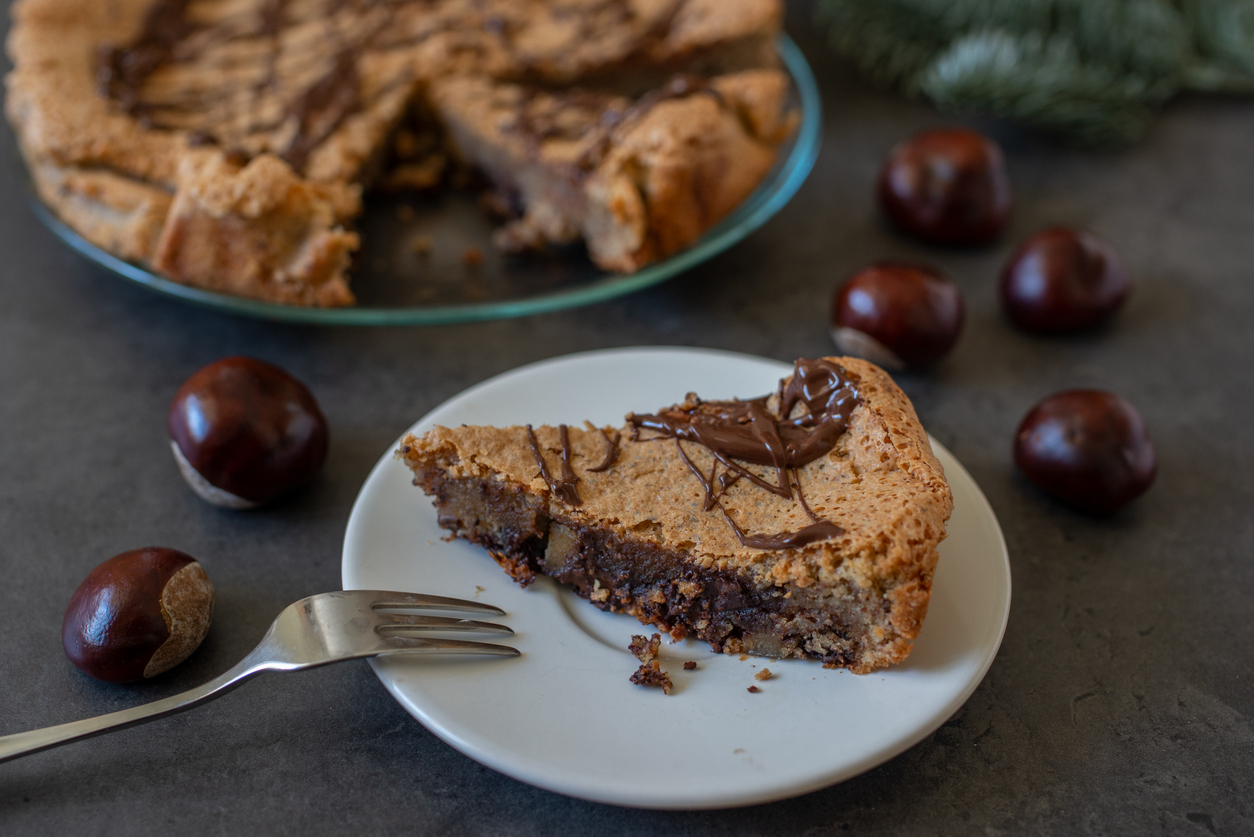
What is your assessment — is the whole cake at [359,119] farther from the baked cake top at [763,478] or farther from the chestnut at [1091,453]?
the chestnut at [1091,453]

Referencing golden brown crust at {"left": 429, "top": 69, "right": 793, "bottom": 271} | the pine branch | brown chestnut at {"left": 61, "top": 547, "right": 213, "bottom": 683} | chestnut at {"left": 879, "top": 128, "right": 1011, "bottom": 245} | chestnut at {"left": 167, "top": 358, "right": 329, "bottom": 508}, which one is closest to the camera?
brown chestnut at {"left": 61, "top": 547, "right": 213, "bottom": 683}

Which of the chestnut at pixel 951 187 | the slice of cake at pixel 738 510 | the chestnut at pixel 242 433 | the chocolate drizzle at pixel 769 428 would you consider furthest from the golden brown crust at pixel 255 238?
the chestnut at pixel 951 187

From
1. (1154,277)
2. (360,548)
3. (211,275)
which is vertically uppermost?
(211,275)

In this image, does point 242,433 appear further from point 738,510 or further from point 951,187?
point 951,187

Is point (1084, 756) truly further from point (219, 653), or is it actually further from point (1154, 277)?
point (1154, 277)

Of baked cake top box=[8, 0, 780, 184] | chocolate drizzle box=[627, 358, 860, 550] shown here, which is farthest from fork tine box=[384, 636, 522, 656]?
baked cake top box=[8, 0, 780, 184]

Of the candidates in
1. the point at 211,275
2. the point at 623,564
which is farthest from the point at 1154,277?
the point at 211,275

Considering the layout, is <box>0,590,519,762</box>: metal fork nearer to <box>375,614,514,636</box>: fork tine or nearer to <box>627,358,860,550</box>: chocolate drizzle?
<box>375,614,514,636</box>: fork tine
